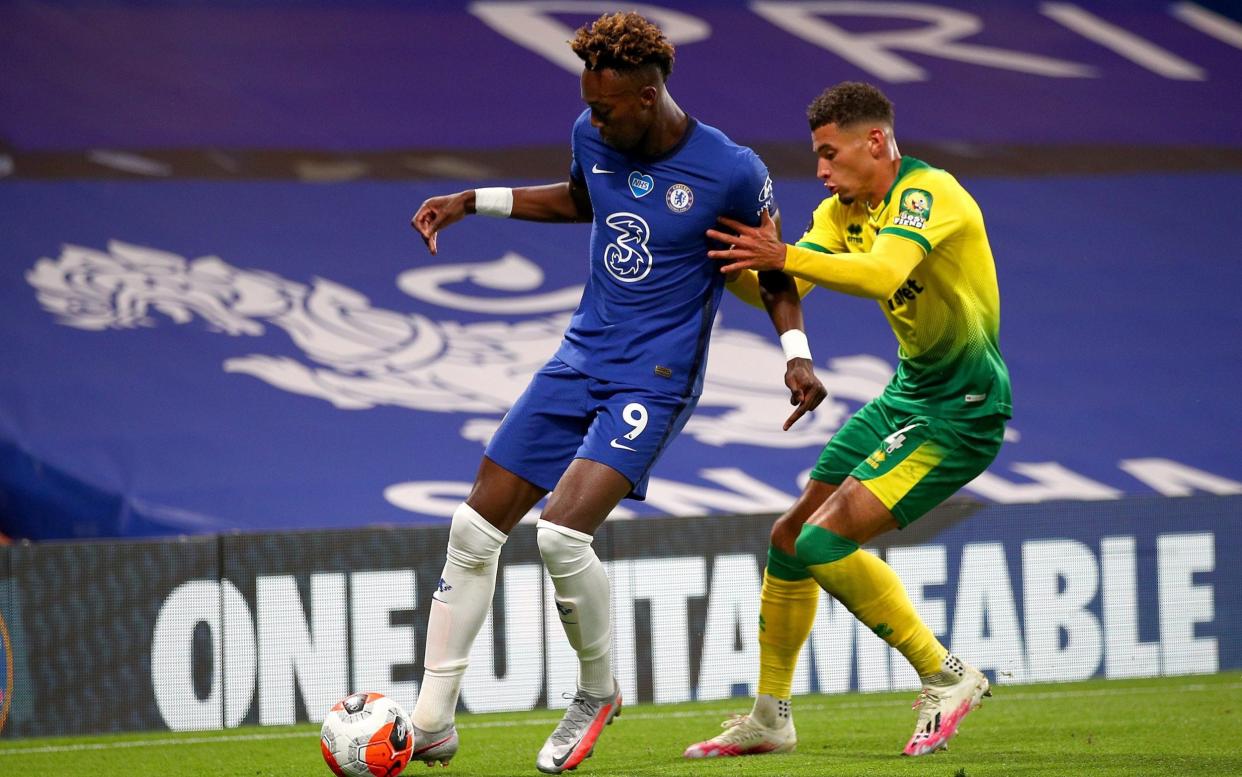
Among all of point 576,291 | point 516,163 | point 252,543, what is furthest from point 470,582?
point 516,163

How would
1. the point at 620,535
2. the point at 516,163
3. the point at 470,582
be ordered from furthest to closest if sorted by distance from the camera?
the point at 516,163, the point at 620,535, the point at 470,582

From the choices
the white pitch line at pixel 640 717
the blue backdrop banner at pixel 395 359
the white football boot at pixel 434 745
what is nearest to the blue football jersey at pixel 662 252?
the white football boot at pixel 434 745

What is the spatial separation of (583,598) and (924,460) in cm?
127

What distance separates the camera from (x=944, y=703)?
17.2 feet

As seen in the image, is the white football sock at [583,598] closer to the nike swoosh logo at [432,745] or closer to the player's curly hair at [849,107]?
the nike swoosh logo at [432,745]

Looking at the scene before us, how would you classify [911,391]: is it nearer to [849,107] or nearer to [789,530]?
[789,530]

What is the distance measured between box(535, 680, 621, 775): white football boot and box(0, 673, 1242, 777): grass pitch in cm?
14

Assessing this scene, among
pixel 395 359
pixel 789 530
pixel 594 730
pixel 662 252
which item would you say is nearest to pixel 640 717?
pixel 789 530

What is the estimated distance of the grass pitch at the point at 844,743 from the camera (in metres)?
4.98

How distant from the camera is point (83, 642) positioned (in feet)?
23.3

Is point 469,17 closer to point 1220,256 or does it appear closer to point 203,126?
point 203,126

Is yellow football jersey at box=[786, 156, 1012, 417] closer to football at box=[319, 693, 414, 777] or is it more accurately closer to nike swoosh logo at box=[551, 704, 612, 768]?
nike swoosh logo at box=[551, 704, 612, 768]

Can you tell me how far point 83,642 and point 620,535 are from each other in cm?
248

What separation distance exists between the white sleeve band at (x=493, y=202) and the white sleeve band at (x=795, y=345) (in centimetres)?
104
